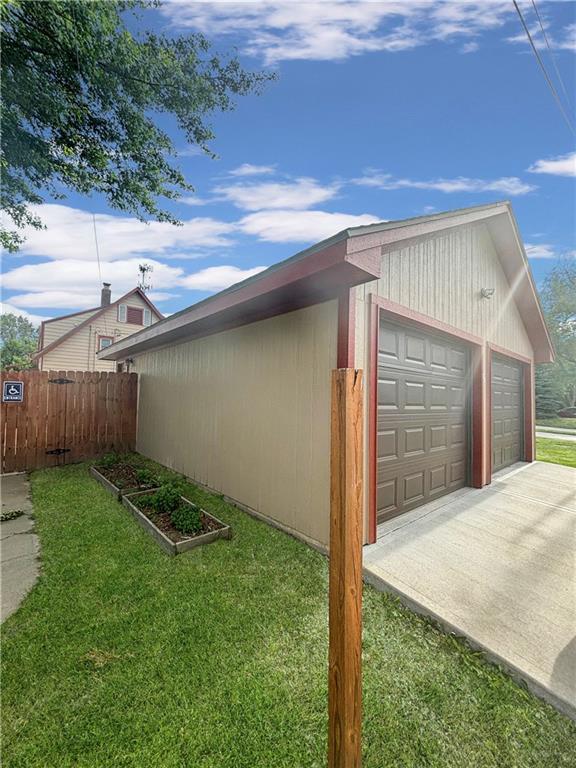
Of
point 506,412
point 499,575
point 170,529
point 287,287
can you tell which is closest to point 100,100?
point 287,287

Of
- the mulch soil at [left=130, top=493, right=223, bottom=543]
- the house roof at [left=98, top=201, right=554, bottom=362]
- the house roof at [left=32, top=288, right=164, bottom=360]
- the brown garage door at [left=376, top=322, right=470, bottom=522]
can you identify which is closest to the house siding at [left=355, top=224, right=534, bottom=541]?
the house roof at [left=98, top=201, right=554, bottom=362]

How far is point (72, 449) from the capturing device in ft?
24.0

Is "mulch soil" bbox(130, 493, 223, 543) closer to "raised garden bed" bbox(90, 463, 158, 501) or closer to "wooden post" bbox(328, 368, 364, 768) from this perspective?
"raised garden bed" bbox(90, 463, 158, 501)

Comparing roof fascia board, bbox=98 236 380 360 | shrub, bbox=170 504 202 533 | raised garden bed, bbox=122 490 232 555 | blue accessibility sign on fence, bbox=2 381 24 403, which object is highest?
roof fascia board, bbox=98 236 380 360

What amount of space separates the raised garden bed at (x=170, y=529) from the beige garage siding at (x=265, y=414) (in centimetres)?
68

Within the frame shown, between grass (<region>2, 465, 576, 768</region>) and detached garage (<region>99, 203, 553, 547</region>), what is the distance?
3.85 feet

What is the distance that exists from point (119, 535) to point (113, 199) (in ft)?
27.2

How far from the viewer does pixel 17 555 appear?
10.7 feet

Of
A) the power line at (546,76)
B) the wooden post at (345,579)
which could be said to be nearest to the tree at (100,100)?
the power line at (546,76)

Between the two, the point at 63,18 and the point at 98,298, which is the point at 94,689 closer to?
the point at 63,18

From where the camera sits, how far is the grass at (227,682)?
150cm

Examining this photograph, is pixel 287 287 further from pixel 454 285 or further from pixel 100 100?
pixel 100 100

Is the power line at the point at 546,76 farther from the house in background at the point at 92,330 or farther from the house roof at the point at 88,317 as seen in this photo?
the house roof at the point at 88,317

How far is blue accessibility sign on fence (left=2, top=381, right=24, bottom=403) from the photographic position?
6.58 meters
